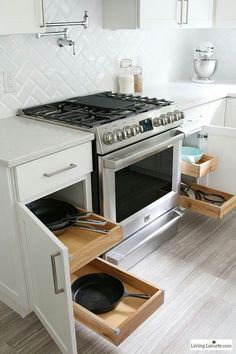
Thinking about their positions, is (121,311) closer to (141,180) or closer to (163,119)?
(141,180)

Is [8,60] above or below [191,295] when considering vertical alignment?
above

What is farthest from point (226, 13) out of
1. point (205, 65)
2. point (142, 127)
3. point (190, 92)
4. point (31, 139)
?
point (31, 139)

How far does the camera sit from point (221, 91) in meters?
3.15

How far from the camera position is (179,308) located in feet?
6.73

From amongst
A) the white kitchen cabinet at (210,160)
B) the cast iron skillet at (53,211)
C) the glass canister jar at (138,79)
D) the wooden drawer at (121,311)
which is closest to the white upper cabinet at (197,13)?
the glass canister jar at (138,79)

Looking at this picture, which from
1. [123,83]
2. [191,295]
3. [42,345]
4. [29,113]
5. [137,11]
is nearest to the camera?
[42,345]

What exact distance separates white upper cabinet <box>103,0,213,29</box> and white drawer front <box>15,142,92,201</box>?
1045mm

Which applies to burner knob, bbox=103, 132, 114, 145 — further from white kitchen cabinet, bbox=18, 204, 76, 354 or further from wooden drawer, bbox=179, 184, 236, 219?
wooden drawer, bbox=179, 184, 236, 219

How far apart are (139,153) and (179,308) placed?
831mm

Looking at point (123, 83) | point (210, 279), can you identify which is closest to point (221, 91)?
point (123, 83)

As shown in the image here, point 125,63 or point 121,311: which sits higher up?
point 125,63

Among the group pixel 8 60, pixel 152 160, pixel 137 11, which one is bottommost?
pixel 152 160

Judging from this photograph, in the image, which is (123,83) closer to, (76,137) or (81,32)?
(81,32)

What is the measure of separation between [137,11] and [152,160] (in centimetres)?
95
